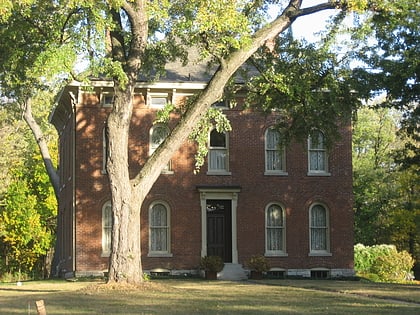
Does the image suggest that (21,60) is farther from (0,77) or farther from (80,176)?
(80,176)

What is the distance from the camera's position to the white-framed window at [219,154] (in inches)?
1358

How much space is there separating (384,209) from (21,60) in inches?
1311

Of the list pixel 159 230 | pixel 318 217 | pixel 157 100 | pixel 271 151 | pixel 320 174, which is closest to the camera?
pixel 159 230

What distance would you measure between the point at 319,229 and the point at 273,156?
12.1 ft

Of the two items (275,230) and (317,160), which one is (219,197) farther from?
(317,160)

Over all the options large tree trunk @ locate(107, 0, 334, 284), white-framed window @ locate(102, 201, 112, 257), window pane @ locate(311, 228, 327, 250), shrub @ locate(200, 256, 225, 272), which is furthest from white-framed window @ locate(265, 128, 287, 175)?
large tree trunk @ locate(107, 0, 334, 284)

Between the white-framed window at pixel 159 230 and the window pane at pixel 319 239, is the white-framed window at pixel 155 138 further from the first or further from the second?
the window pane at pixel 319 239

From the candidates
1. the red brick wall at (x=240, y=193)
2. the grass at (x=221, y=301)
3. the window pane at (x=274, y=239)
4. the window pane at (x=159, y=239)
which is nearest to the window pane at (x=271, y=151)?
the red brick wall at (x=240, y=193)

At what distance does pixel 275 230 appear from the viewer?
1366 inches

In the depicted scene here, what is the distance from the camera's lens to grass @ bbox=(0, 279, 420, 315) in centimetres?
1692

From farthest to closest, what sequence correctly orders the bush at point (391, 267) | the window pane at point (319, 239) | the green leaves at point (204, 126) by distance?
the bush at point (391, 267)
the window pane at point (319, 239)
the green leaves at point (204, 126)

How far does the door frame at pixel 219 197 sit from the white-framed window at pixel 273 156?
1796 mm

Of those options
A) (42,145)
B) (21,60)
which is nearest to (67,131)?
(42,145)

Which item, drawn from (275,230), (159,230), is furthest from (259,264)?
(159,230)
